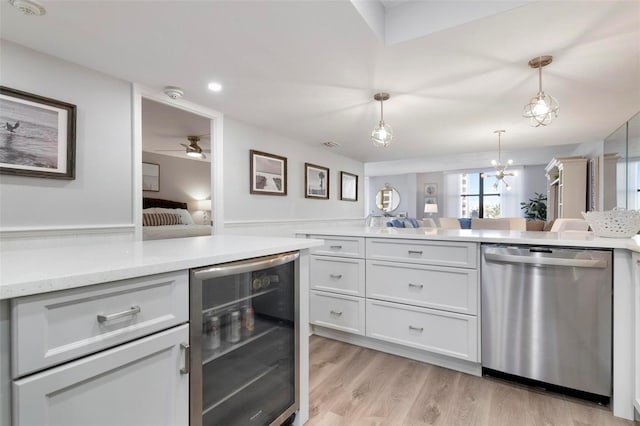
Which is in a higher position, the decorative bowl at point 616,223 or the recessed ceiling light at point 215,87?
the recessed ceiling light at point 215,87

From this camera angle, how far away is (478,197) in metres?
9.02

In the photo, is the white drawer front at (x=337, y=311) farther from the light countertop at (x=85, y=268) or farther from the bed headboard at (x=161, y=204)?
the bed headboard at (x=161, y=204)

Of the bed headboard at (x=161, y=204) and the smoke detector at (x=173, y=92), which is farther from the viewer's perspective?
the bed headboard at (x=161, y=204)

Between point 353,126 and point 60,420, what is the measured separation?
3249 millimetres

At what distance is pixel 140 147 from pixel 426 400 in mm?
2537

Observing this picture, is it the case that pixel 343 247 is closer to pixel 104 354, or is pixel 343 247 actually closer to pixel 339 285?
pixel 339 285

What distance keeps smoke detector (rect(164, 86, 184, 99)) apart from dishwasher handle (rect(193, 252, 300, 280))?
174 centimetres

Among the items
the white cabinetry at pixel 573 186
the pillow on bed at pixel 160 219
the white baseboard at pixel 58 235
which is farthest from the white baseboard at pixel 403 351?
the white cabinetry at pixel 573 186

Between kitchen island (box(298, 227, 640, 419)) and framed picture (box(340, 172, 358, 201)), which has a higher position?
framed picture (box(340, 172, 358, 201))

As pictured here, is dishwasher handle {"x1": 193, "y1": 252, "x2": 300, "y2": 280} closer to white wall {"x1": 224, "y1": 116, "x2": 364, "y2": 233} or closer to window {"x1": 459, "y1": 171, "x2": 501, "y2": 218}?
white wall {"x1": 224, "y1": 116, "x2": 364, "y2": 233}

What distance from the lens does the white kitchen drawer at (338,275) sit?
2428mm

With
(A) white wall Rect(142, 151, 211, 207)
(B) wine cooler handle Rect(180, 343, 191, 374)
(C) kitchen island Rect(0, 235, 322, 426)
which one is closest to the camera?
(C) kitchen island Rect(0, 235, 322, 426)

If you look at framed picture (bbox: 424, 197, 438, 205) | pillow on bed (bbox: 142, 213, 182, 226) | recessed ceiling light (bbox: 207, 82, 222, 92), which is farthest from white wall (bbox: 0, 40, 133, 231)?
→ framed picture (bbox: 424, 197, 438, 205)

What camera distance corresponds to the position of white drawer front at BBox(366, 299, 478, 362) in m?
2.01
